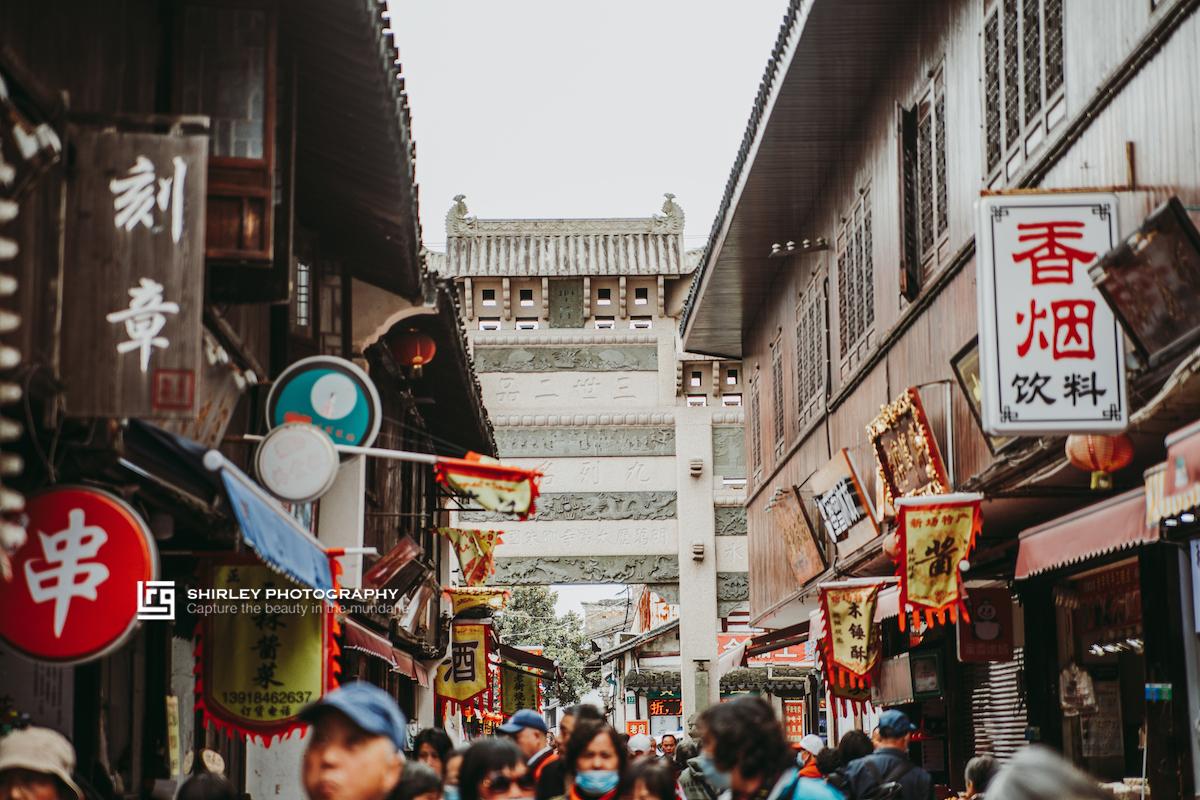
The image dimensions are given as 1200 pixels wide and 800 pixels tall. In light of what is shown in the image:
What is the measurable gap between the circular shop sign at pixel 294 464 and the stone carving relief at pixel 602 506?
92.5 feet

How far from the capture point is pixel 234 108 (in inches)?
424

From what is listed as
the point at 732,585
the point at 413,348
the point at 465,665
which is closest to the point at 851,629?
the point at 413,348

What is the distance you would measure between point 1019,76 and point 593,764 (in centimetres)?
790

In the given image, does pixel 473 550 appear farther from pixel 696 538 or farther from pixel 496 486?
pixel 696 538

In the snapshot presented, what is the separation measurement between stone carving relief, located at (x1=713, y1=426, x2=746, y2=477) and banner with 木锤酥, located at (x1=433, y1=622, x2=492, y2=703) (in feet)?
35.2

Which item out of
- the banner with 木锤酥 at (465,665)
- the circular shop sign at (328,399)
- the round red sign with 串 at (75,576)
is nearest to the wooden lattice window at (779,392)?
the banner with 木锤酥 at (465,665)

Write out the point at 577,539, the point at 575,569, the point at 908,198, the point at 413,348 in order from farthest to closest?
the point at 577,539
the point at 575,569
the point at 413,348
the point at 908,198

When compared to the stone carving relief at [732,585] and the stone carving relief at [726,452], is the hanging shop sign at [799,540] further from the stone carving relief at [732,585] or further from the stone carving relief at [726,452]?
the stone carving relief at [732,585]

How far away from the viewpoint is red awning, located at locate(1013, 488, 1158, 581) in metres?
10.6

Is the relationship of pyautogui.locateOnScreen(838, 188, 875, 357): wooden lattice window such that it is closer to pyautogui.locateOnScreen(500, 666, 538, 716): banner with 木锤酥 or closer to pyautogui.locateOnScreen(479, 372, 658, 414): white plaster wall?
pyautogui.locateOnScreen(479, 372, 658, 414): white plaster wall

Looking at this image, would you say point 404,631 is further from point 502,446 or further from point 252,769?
point 502,446

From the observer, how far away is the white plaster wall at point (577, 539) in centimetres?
4159

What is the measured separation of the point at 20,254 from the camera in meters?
7.35

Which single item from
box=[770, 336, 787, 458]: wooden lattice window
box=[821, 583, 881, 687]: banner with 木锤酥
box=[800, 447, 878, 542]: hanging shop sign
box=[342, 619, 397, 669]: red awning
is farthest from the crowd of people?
box=[770, 336, 787, 458]: wooden lattice window
